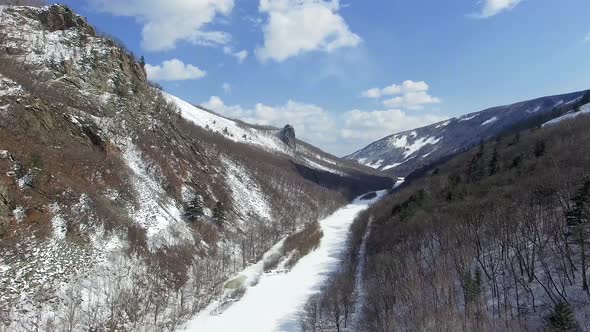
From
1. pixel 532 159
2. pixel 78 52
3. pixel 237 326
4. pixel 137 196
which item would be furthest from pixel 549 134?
pixel 78 52

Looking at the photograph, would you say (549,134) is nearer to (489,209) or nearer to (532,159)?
(532,159)

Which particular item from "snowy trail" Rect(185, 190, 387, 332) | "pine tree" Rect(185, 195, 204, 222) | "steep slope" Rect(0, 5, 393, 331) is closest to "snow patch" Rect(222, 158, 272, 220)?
"steep slope" Rect(0, 5, 393, 331)

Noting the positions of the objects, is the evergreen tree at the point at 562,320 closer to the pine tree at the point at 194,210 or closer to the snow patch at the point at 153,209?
the snow patch at the point at 153,209

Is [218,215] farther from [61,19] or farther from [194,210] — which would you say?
[61,19]

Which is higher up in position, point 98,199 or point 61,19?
point 61,19

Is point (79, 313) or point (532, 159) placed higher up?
point (532, 159)

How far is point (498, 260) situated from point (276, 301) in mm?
28096

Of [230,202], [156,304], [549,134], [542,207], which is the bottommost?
[156,304]

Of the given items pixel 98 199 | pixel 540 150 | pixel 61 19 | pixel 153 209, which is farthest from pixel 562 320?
pixel 61 19

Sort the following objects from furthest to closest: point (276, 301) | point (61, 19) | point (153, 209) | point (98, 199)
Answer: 1. point (61, 19)
2. point (153, 209)
3. point (276, 301)
4. point (98, 199)

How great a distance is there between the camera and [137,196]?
53.8 m

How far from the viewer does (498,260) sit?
36781mm

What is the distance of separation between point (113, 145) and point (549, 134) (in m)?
84.5

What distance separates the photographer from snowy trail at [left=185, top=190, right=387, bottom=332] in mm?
42312
